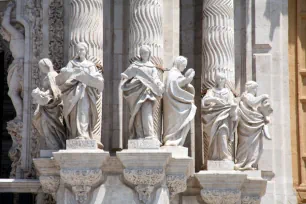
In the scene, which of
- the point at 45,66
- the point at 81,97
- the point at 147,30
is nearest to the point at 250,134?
the point at 147,30

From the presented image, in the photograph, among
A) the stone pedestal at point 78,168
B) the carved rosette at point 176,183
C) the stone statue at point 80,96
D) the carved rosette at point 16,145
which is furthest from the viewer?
the carved rosette at point 16,145

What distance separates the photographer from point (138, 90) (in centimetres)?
1914

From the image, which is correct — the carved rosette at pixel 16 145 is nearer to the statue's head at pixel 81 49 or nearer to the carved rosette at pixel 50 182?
the carved rosette at pixel 50 182

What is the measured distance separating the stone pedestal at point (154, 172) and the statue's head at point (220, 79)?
5.16 ft

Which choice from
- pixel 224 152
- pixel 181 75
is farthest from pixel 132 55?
pixel 224 152

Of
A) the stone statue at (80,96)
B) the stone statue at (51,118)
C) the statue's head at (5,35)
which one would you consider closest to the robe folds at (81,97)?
the stone statue at (80,96)

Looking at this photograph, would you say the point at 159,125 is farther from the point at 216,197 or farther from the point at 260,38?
the point at 260,38

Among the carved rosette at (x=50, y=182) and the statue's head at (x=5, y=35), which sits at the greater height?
the statue's head at (x=5, y=35)

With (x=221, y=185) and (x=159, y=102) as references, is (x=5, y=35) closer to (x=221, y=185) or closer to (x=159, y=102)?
(x=159, y=102)

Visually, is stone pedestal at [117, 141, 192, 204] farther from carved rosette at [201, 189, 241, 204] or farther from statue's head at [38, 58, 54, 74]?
statue's head at [38, 58, 54, 74]

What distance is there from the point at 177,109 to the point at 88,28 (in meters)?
2.15

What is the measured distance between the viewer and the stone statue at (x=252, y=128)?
803 inches

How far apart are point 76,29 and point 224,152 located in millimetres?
3425

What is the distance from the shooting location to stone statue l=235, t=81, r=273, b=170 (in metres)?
20.4
